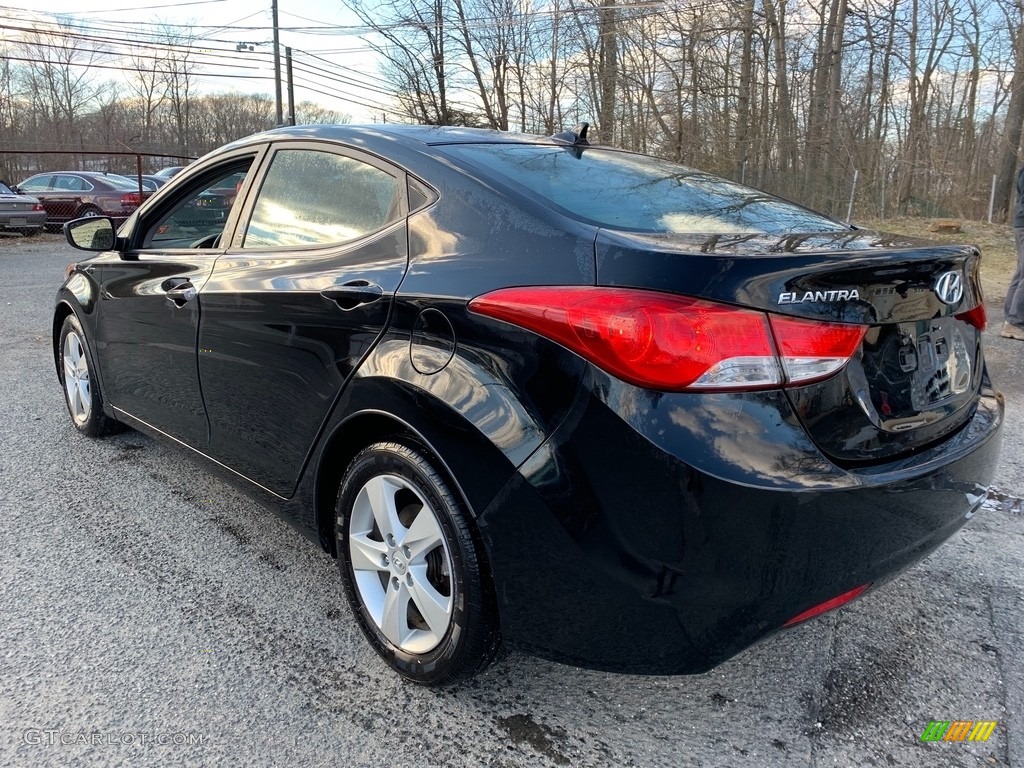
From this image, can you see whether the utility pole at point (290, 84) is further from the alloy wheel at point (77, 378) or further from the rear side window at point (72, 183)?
the alloy wheel at point (77, 378)

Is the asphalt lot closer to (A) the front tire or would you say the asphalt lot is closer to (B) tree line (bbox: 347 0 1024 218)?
(A) the front tire

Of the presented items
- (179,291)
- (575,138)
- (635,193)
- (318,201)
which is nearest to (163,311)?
(179,291)

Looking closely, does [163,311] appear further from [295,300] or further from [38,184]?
[38,184]

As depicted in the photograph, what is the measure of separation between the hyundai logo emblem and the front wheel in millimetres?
1340

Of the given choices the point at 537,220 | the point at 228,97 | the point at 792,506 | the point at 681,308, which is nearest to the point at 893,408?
the point at 792,506

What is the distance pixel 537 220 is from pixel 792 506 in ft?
2.98

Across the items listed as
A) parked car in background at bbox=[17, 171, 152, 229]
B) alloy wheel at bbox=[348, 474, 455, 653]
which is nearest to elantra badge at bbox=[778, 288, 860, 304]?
alloy wheel at bbox=[348, 474, 455, 653]

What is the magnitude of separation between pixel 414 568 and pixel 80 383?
2.90 meters

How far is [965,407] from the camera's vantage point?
2.10 metres

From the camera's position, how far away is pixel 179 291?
294 centimetres

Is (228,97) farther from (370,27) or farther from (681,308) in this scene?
(681,308)

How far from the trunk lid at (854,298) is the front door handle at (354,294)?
2.27 ft

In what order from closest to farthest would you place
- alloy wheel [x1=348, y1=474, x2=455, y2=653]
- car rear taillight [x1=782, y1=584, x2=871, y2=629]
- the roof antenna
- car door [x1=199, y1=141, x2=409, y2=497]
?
car rear taillight [x1=782, y1=584, x2=871, y2=629], alloy wheel [x1=348, y1=474, x2=455, y2=653], car door [x1=199, y1=141, x2=409, y2=497], the roof antenna

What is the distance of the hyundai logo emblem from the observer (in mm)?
1908
